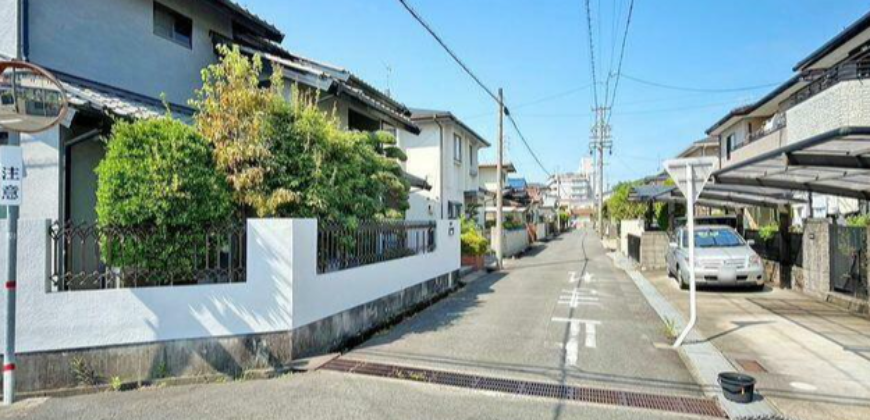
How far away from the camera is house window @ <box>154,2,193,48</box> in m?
9.09

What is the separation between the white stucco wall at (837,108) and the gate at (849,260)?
2.02 m

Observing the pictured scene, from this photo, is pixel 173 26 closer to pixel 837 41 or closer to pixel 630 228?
pixel 837 41

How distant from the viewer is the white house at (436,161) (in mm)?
18891

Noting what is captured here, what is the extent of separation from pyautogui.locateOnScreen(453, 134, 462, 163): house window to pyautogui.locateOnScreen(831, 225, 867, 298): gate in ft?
47.2

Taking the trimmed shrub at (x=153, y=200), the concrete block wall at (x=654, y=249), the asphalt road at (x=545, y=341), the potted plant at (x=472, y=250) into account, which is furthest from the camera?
the potted plant at (x=472, y=250)

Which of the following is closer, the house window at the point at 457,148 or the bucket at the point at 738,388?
the bucket at the point at 738,388

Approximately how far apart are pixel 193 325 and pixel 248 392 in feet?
3.26

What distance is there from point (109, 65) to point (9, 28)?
5.00 ft

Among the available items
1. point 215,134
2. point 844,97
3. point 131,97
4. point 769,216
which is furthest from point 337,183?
point 769,216

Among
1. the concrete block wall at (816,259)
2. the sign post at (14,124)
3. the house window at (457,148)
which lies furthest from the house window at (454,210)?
the sign post at (14,124)

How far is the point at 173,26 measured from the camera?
31.0ft

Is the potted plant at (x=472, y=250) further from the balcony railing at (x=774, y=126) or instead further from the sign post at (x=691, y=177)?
the balcony railing at (x=774, y=126)

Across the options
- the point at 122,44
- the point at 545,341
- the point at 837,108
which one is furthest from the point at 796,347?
the point at 122,44

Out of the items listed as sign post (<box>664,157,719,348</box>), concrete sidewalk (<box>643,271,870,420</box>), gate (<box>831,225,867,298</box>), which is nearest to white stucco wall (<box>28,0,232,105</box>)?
sign post (<box>664,157,719,348</box>)
